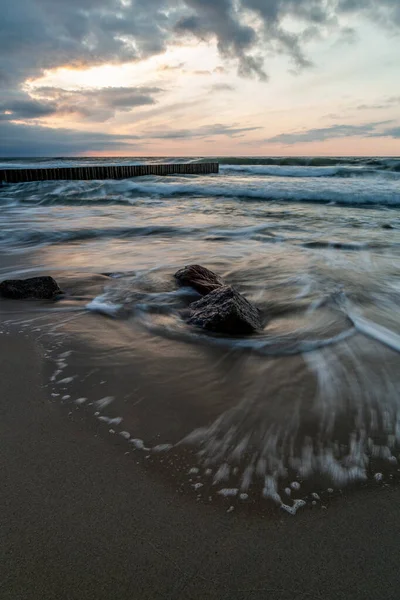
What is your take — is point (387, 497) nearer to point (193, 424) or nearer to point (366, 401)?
point (366, 401)

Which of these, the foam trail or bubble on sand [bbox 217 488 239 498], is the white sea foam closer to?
the foam trail

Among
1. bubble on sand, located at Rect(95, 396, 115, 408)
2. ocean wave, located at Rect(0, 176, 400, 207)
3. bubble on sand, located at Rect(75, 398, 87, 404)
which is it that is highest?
ocean wave, located at Rect(0, 176, 400, 207)

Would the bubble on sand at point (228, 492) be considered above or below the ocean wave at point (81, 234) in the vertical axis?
below

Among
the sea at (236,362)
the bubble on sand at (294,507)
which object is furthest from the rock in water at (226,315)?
the bubble on sand at (294,507)

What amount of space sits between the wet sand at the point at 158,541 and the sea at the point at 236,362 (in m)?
0.10

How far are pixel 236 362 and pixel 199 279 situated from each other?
177 cm

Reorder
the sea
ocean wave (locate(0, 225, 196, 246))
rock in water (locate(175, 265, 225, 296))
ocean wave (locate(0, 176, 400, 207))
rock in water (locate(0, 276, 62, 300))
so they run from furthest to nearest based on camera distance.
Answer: ocean wave (locate(0, 176, 400, 207))
ocean wave (locate(0, 225, 196, 246))
rock in water (locate(175, 265, 225, 296))
rock in water (locate(0, 276, 62, 300))
the sea

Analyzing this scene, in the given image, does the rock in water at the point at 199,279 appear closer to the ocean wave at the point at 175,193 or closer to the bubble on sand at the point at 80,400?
the bubble on sand at the point at 80,400

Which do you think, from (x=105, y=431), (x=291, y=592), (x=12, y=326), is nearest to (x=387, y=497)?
(x=291, y=592)

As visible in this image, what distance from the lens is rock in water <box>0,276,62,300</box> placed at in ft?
12.7

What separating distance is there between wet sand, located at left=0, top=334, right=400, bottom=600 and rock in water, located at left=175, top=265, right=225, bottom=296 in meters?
2.56

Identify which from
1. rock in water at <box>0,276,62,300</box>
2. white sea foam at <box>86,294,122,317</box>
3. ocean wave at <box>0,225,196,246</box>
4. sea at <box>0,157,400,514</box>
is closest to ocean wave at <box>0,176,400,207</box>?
ocean wave at <box>0,225,196,246</box>

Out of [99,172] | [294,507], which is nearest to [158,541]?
[294,507]

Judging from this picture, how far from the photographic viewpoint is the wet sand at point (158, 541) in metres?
1.22
